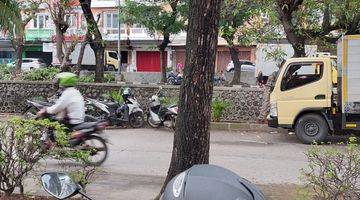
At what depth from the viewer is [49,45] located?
1991 inches

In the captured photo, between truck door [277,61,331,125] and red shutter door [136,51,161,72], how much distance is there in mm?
38192

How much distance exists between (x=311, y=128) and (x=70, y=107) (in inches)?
228

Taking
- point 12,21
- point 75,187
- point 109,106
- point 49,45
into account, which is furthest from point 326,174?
point 49,45

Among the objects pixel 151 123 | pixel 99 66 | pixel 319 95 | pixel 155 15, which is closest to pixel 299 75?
pixel 319 95

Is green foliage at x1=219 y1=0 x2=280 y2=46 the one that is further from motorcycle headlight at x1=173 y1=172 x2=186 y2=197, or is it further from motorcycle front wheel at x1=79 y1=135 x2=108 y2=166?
motorcycle headlight at x1=173 y1=172 x2=186 y2=197

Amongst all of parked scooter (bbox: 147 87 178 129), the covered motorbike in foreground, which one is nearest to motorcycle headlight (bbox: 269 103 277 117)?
parked scooter (bbox: 147 87 178 129)

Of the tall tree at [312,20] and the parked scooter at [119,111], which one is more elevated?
the tall tree at [312,20]

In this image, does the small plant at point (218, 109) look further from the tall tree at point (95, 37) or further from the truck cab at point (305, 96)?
the tall tree at point (95, 37)

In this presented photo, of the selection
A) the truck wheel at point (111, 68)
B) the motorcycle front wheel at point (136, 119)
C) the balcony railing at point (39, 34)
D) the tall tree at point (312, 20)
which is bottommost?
the motorcycle front wheel at point (136, 119)

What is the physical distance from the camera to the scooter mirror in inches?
136

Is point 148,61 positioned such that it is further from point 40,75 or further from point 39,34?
point 40,75

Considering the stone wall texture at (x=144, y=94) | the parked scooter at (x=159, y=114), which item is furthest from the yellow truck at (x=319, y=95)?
the parked scooter at (x=159, y=114)

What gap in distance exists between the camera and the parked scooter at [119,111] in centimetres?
1468

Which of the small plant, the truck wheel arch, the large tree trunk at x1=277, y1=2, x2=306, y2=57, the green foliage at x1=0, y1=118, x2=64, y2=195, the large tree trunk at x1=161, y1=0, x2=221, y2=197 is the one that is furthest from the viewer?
the small plant
